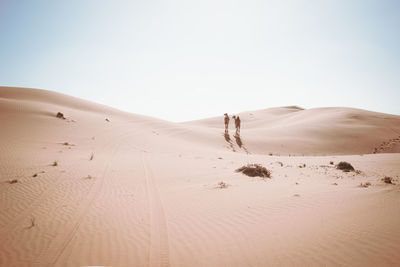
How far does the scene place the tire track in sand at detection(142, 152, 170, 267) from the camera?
9.73 feet

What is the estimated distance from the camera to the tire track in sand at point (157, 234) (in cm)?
297

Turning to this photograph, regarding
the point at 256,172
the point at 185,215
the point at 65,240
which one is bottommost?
the point at 65,240

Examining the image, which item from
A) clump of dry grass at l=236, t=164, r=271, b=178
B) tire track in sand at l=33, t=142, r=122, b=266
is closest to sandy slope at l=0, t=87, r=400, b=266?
tire track in sand at l=33, t=142, r=122, b=266

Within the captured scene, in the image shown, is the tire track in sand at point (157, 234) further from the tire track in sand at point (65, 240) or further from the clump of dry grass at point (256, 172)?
the clump of dry grass at point (256, 172)

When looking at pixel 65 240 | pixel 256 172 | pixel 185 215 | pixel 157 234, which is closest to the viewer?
pixel 65 240

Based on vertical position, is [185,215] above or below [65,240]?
above

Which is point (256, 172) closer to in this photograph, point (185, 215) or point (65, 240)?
point (185, 215)

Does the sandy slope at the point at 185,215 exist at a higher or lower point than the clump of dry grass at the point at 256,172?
lower

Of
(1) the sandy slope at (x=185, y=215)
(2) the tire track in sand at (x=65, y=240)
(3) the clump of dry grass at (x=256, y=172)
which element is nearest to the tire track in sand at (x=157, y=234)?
(1) the sandy slope at (x=185, y=215)

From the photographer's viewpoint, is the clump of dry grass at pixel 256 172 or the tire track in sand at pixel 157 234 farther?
the clump of dry grass at pixel 256 172

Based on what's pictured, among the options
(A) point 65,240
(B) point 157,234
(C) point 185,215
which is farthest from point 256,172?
(A) point 65,240

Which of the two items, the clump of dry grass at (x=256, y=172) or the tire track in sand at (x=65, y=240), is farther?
the clump of dry grass at (x=256, y=172)

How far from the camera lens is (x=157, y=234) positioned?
3631mm

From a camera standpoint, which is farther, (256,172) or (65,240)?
(256,172)
